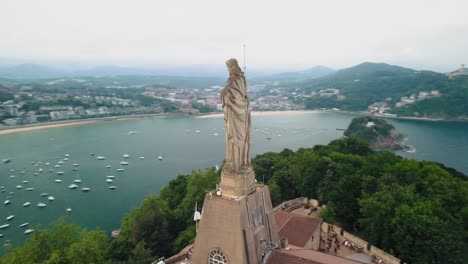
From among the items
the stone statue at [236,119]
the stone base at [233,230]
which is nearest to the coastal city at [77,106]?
the stone base at [233,230]

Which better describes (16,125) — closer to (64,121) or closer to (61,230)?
(64,121)

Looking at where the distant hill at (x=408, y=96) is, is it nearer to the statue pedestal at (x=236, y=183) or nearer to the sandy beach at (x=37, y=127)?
the sandy beach at (x=37, y=127)

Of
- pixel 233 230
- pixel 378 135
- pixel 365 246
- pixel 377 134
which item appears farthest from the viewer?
pixel 377 134

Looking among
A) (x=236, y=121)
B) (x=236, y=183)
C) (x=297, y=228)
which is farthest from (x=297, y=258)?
(x=297, y=228)

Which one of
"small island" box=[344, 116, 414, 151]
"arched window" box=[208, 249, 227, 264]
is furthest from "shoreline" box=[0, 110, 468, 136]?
"arched window" box=[208, 249, 227, 264]

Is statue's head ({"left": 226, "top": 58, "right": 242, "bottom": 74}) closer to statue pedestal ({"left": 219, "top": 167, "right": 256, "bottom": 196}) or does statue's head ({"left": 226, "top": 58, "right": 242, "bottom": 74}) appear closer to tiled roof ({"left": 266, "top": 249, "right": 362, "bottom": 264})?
statue pedestal ({"left": 219, "top": 167, "right": 256, "bottom": 196})

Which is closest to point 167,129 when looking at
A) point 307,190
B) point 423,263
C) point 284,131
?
point 284,131

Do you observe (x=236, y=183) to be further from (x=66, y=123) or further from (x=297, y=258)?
(x=66, y=123)
